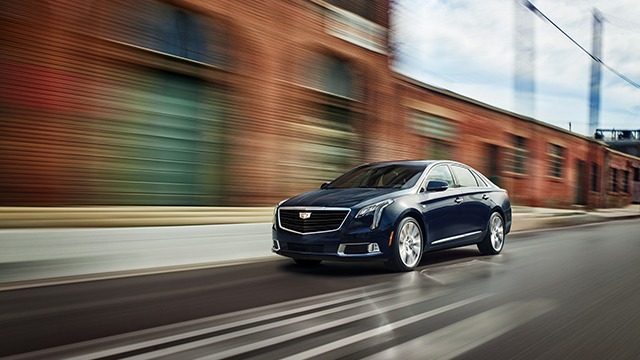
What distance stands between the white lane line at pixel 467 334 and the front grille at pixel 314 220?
2298 millimetres

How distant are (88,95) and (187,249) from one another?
2817mm

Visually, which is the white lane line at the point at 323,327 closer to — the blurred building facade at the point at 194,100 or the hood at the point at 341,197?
the hood at the point at 341,197

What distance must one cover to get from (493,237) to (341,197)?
3.47 metres

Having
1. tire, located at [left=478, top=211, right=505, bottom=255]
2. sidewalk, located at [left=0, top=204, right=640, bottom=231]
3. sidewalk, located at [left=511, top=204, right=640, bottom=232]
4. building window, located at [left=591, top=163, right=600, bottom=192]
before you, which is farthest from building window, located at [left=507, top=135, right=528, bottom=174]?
sidewalk, located at [left=0, top=204, right=640, bottom=231]

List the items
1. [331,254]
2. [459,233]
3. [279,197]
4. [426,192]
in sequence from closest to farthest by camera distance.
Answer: [331,254] < [426,192] < [459,233] < [279,197]

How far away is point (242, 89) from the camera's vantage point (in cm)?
1139

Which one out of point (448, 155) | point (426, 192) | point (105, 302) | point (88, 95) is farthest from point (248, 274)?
point (448, 155)

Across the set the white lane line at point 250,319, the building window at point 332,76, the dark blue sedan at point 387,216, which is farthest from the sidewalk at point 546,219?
the white lane line at point 250,319

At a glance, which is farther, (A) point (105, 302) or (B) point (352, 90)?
(B) point (352, 90)

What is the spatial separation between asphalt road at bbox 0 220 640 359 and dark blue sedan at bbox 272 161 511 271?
0.35 meters

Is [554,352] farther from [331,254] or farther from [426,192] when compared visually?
[426,192]

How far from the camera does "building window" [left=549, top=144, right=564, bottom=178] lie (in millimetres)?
30734

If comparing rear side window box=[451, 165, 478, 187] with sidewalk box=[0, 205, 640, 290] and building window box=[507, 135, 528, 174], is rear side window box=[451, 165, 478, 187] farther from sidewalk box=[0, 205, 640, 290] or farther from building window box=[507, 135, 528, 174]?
building window box=[507, 135, 528, 174]

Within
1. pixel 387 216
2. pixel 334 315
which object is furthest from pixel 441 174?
pixel 334 315
